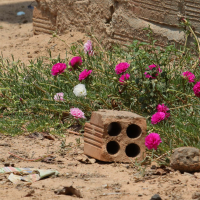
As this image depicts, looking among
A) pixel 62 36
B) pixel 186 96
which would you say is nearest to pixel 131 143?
pixel 186 96

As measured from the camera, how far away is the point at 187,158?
9.24 feet

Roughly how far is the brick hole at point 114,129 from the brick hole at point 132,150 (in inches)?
6.9

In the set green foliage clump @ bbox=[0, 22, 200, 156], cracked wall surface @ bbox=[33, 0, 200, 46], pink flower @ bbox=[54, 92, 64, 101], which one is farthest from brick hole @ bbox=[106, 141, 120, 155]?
cracked wall surface @ bbox=[33, 0, 200, 46]

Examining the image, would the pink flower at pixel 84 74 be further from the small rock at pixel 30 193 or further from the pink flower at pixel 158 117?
the small rock at pixel 30 193

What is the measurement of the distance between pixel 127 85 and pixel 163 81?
0.33m

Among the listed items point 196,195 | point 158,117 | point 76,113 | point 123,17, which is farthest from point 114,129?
point 123,17

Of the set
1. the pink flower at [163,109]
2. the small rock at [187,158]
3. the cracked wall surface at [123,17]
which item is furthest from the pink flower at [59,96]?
the cracked wall surface at [123,17]

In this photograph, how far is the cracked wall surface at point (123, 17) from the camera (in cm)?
488

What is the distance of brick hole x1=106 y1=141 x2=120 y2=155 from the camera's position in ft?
10.8

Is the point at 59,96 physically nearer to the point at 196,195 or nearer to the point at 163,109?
the point at 163,109

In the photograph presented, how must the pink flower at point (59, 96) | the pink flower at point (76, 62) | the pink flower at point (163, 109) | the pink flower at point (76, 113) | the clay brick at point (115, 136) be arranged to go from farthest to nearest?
the pink flower at point (76, 62) < the pink flower at point (59, 96) < the pink flower at point (76, 113) < the pink flower at point (163, 109) < the clay brick at point (115, 136)

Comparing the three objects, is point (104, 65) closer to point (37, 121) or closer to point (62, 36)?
point (37, 121)

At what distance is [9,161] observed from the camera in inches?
124

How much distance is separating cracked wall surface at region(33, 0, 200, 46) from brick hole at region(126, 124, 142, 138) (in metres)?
1.93
